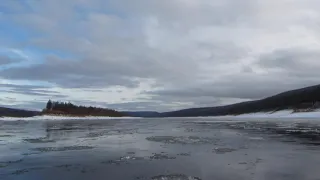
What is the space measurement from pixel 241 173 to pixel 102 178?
4.18m

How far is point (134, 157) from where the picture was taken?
13281mm

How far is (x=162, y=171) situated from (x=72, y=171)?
→ 2.87 metres

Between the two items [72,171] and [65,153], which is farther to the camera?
[65,153]

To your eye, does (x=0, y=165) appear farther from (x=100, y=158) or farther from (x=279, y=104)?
(x=279, y=104)

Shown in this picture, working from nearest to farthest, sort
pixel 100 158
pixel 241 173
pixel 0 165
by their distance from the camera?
pixel 241 173 < pixel 0 165 < pixel 100 158

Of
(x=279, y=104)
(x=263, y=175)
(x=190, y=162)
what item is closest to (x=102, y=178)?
(x=190, y=162)

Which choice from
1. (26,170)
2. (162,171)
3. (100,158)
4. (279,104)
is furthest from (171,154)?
(279,104)

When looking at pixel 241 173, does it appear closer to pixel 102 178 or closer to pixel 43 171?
pixel 102 178

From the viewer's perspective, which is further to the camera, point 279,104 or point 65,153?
point 279,104

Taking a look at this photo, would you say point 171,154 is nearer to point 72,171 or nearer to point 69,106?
point 72,171

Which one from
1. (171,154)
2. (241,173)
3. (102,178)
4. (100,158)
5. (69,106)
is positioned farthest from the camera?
(69,106)

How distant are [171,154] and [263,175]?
5.18 metres

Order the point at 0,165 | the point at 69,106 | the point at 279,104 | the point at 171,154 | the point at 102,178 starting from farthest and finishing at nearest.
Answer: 1. the point at 279,104
2. the point at 69,106
3. the point at 171,154
4. the point at 0,165
5. the point at 102,178

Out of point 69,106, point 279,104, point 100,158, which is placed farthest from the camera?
point 279,104
